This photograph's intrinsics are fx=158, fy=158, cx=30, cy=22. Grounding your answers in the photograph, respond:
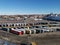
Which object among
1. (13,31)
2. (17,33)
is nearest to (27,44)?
(17,33)

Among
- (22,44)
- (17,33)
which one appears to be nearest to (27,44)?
(22,44)

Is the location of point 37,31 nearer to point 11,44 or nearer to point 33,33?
point 33,33

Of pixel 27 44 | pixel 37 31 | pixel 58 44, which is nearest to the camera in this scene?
pixel 27 44

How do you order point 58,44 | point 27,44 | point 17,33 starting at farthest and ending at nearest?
point 17,33 → point 58,44 → point 27,44

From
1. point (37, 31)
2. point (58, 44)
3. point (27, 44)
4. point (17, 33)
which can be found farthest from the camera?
point (37, 31)

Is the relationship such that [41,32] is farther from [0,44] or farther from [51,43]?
[0,44]

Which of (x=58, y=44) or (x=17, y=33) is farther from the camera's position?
(x=17, y=33)

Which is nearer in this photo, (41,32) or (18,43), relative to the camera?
(18,43)

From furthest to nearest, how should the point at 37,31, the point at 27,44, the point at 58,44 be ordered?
the point at 37,31 → the point at 58,44 → the point at 27,44
